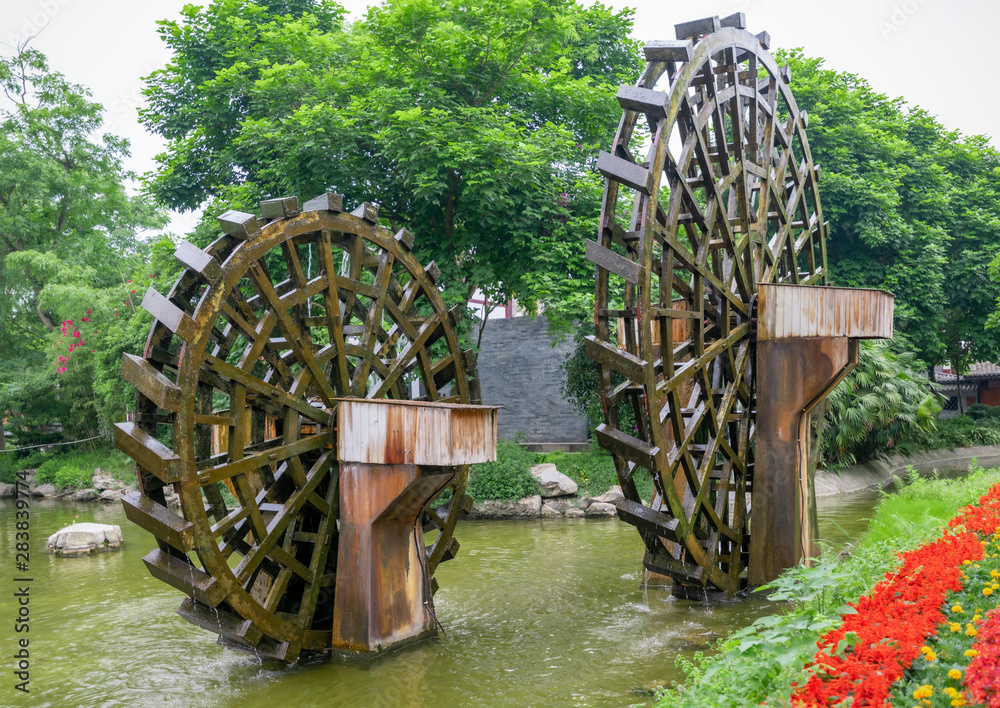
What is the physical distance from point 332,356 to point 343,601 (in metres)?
2.17

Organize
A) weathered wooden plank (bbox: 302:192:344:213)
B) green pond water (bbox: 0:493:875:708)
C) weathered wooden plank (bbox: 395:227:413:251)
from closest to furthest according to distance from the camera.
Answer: green pond water (bbox: 0:493:875:708) → weathered wooden plank (bbox: 302:192:344:213) → weathered wooden plank (bbox: 395:227:413:251)

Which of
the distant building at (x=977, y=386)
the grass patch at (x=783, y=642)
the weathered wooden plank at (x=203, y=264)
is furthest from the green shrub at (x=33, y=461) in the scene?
the distant building at (x=977, y=386)

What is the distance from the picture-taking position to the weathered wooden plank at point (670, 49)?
26.6 feet

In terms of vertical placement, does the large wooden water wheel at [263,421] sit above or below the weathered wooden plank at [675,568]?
above

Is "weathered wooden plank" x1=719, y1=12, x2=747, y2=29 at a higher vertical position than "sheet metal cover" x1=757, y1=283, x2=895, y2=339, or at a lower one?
higher

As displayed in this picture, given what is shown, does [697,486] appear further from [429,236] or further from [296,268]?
[429,236]

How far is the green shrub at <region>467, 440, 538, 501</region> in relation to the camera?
52.9 ft

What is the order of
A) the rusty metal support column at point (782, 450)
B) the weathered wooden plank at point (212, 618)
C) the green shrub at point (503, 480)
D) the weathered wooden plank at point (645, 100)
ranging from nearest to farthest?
the weathered wooden plank at point (212, 618) < the weathered wooden plank at point (645, 100) < the rusty metal support column at point (782, 450) < the green shrub at point (503, 480)

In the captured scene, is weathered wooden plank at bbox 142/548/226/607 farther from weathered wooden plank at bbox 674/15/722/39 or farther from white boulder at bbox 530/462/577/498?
white boulder at bbox 530/462/577/498

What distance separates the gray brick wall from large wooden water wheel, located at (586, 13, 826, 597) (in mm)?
10618

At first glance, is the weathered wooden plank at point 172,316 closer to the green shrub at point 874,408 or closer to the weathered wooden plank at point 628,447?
the weathered wooden plank at point 628,447

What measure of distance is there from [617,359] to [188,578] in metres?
4.09

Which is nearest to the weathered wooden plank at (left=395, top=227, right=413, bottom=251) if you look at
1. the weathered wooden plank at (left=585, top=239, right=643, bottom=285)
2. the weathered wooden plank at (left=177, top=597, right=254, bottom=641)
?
the weathered wooden plank at (left=585, top=239, right=643, bottom=285)

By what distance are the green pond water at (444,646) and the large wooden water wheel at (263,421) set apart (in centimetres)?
60
